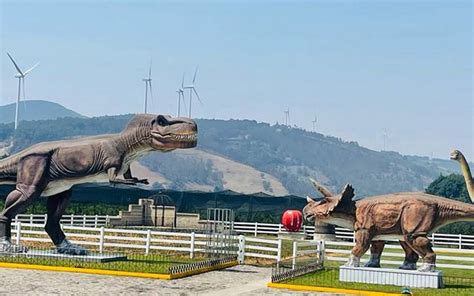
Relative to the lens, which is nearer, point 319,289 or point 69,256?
point 319,289

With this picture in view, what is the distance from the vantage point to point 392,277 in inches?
776

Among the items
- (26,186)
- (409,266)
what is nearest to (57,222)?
(26,186)

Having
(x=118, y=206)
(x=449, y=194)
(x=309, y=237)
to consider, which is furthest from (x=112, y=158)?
(x=449, y=194)

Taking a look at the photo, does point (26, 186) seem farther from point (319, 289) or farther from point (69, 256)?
point (319, 289)

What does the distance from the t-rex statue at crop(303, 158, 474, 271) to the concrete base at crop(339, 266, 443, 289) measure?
20 cm

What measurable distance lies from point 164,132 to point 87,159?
2.30 meters

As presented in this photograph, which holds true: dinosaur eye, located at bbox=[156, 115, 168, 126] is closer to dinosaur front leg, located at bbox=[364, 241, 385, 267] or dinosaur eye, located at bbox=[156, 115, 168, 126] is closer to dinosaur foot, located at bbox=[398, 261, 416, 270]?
dinosaur front leg, located at bbox=[364, 241, 385, 267]

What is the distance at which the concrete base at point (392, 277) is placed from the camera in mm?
19141

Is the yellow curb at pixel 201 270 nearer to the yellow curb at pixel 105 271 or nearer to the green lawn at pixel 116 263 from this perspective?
the yellow curb at pixel 105 271

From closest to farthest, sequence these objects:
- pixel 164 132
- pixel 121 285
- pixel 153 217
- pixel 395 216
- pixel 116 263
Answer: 1. pixel 121 285
2. pixel 395 216
3. pixel 164 132
4. pixel 116 263
5. pixel 153 217

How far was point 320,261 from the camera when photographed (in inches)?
955

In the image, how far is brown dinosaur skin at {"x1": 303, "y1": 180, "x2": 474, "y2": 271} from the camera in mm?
19328

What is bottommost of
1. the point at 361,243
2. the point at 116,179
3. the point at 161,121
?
the point at 361,243

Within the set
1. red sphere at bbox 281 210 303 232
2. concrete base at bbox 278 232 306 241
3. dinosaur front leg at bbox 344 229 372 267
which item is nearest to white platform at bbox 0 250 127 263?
dinosaur front leg at bbox 344 229 372 267
